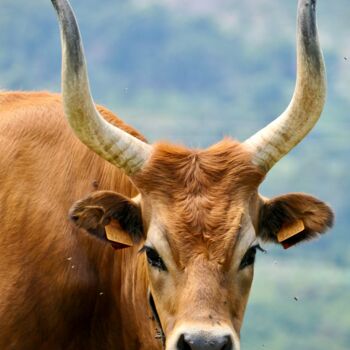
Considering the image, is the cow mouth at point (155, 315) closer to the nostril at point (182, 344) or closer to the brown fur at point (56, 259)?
the brown fur at point (56, 259)

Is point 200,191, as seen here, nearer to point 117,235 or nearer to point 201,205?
point 201,205

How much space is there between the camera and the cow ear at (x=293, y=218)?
10.5 m

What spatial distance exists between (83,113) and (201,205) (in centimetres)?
120

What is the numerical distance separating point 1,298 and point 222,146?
238 cm

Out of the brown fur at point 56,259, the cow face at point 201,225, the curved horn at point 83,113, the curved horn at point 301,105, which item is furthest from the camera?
the brown fur at point 56,259

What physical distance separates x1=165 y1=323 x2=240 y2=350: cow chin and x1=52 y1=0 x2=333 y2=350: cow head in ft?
0.05

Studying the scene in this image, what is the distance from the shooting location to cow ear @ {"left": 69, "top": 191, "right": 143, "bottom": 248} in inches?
406

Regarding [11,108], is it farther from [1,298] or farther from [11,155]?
[1,298]

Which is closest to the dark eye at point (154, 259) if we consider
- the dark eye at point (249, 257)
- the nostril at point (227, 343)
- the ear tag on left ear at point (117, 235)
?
the ear tag on left ear at point (117, 235)

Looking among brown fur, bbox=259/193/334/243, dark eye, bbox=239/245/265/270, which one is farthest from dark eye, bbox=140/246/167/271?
brown fur, bbox=259/193/334/243

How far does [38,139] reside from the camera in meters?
11.5

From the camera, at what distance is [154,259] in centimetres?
998

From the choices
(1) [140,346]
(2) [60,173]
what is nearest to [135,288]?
(1) [140,346]

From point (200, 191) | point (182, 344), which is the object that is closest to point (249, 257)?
point (200, 191)
